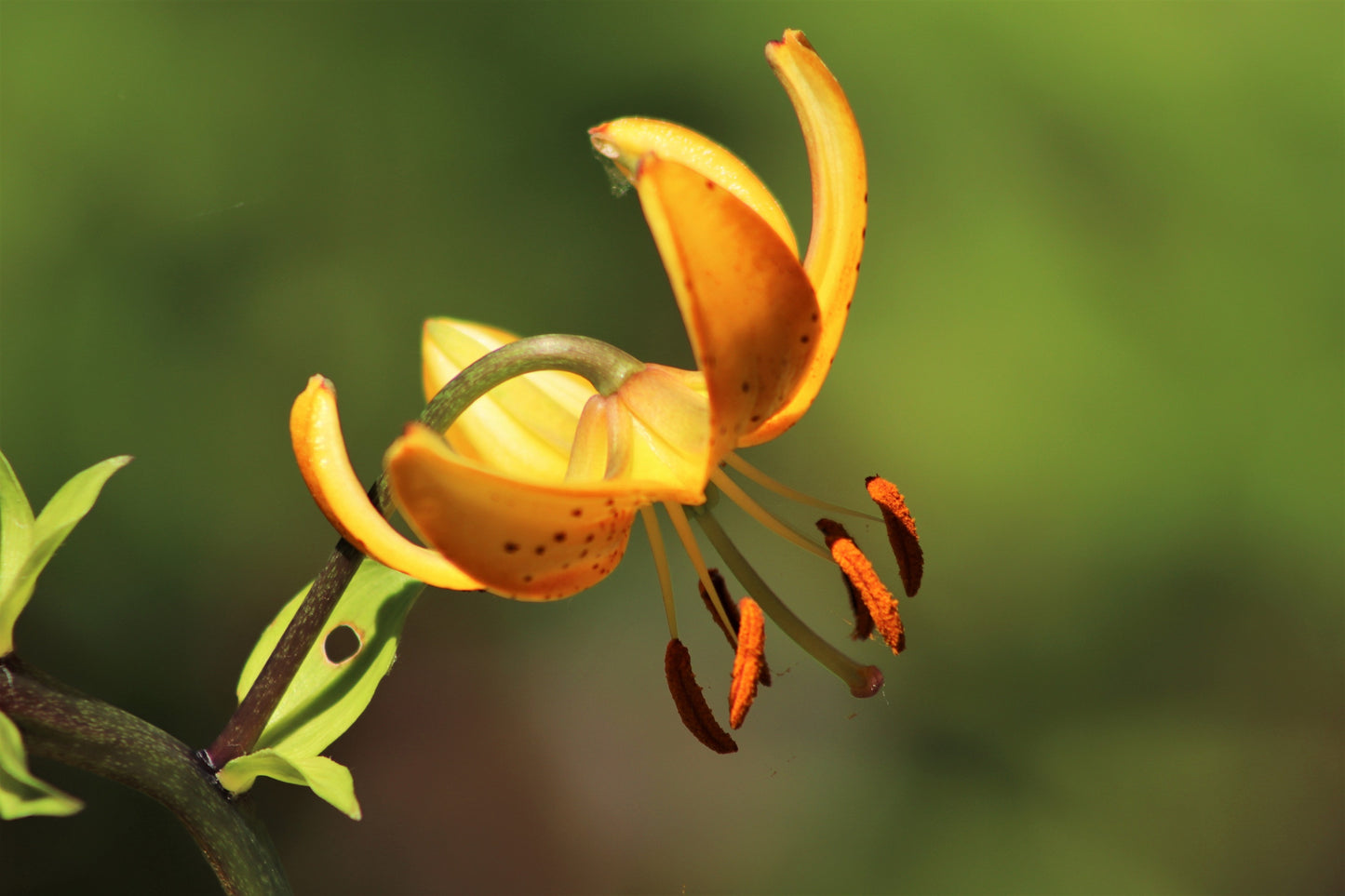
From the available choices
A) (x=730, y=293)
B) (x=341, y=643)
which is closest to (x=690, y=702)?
(x=730, y=293)

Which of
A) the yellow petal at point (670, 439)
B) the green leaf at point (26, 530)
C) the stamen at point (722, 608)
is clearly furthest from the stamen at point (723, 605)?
the green leaf at point (26, 530)

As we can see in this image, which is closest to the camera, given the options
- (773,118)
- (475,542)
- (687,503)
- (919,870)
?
(475,542)

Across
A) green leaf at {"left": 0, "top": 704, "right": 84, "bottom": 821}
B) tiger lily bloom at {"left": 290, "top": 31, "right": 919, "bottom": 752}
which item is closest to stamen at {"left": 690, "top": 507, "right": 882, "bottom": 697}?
tiger lily bloom at {"left": 290, "top": 31, "right": 919, "bottom": 752}

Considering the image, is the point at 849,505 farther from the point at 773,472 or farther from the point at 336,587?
the point at 336,587

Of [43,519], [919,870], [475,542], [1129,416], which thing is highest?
[1129,416]

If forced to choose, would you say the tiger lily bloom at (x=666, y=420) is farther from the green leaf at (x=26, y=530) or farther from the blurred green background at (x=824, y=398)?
the blurred green background at (x=824, y=398)

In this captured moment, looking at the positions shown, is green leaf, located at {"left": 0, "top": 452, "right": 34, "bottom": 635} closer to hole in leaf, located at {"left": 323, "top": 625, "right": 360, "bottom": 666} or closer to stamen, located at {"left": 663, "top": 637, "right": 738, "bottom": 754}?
stamen, located at {"left": 663, "top": 637, "right": 738, "bottom": 754}

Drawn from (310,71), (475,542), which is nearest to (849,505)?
(310,71)

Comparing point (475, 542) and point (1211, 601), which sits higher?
point (1211, 601)
